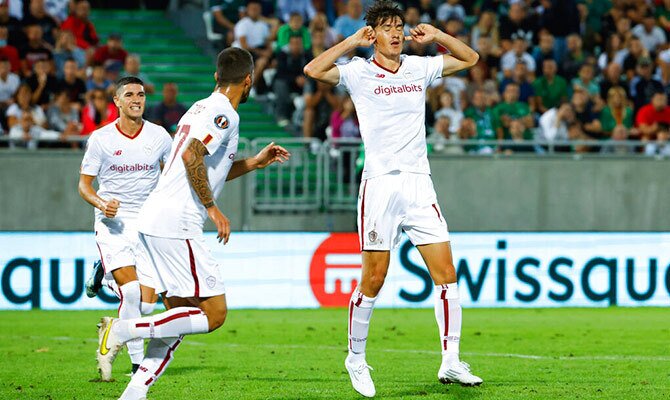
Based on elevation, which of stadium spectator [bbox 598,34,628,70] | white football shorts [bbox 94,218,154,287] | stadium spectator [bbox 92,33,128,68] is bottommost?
white football shorts [bbox 94,218,154,287]

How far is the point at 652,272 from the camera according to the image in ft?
57.6

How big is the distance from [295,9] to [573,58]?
5241mm

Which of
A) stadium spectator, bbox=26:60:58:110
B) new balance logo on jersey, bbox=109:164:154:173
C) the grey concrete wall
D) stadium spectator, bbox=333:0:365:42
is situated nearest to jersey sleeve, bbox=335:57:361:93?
new balance logo on jersey, bbox=109:164:154:173

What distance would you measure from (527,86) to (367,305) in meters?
13.3

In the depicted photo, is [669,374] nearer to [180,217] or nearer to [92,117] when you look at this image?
[180,217]

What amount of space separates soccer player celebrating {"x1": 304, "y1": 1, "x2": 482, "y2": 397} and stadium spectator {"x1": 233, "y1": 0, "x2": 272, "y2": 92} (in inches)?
506

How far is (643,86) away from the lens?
73.4ft

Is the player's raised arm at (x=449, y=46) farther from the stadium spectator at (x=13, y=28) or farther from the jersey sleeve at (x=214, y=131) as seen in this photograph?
the stadium spectator at (x=13, y=28)

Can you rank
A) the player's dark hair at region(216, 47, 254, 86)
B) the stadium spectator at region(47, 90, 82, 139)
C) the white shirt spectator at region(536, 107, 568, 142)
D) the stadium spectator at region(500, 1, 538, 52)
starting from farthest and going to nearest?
1. the stadium spectator at region(500, 1, 538, 52)
2. the white shirt spectator at region(536, 107, 568, 142)
3. the stadium spectator at region(47, 90, 82, 139)
4. the player's dark hair at region(216, 47, 254, 86)

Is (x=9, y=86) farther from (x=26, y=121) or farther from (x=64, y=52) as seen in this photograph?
(x=64, y=52)

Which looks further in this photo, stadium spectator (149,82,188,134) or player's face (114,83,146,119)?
stadium spectator (149,82,188,134)

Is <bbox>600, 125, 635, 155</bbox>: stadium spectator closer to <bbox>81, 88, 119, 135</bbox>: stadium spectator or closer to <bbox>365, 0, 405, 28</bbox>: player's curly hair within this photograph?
<bbox>81, 88, 119, 135</bbox>: stadium spectator

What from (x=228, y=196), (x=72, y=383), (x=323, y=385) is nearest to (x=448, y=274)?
(x=323, y=385)

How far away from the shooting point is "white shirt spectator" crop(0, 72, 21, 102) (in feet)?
63.9
